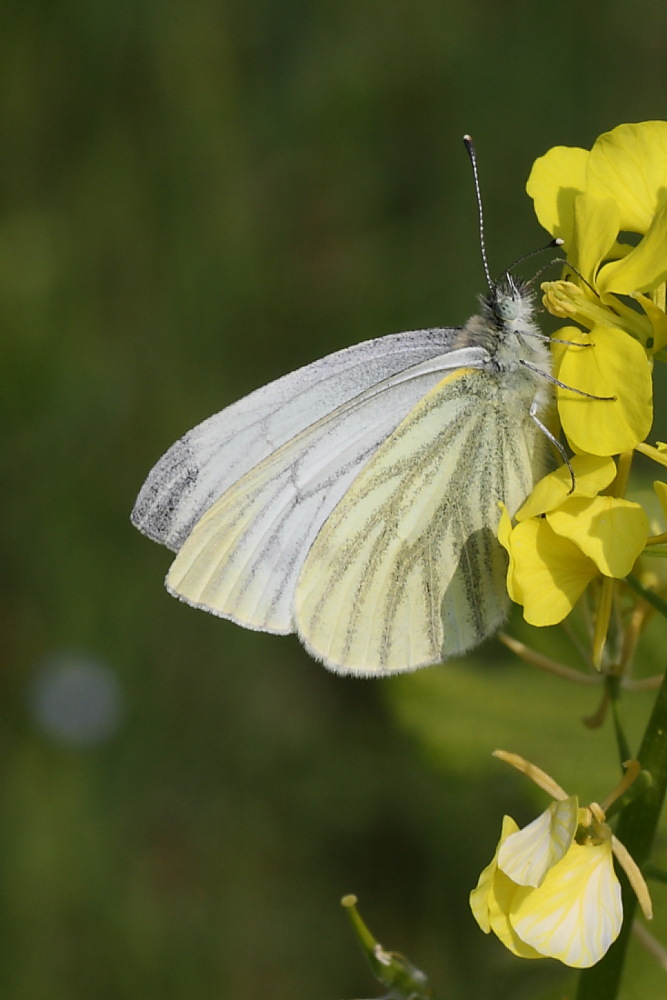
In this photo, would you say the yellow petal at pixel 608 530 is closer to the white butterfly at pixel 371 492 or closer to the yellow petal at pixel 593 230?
the yellow petal at pixel 593 230

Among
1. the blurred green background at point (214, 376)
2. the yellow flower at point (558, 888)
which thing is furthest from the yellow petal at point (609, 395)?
the blurred green background at point (214, 376)

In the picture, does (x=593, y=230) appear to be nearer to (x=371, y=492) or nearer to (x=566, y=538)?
(x=566, y=538)

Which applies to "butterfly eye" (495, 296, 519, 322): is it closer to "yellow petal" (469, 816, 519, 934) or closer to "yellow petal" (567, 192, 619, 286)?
"yellow petal" (567, 192, 619, 286)

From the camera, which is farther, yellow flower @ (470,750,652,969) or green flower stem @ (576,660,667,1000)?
green flower stem @ (576,660,667,1000)

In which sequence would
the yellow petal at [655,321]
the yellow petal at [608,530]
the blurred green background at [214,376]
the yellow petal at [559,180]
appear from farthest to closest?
the blurred green background at [214,376], the yellow petal at [559,180], the yellow petal at [655,321], the yellow petal at [608,530]

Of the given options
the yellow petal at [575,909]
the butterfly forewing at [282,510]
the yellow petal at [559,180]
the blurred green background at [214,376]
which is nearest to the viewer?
the yellow petal at [575,909]

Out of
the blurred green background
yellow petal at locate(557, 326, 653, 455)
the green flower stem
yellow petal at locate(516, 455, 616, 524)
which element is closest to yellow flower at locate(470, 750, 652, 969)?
the green flower stem

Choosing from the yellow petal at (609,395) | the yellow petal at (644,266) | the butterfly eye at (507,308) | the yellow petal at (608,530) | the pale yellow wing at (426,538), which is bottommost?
the pale yellow wing at (426,538)
